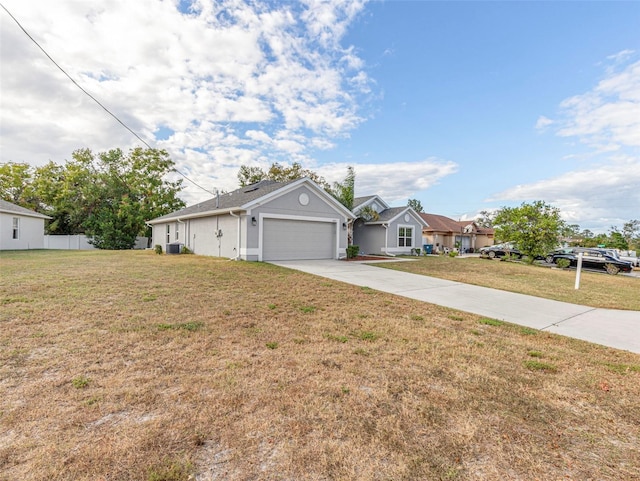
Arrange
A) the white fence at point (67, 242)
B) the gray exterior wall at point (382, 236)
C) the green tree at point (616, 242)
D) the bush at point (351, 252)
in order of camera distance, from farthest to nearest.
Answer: the green tree at point (616, 242) → the white fence at point (67, 242) → the gray exterior wall at point (382, 236) → the bush at point (351, 252)

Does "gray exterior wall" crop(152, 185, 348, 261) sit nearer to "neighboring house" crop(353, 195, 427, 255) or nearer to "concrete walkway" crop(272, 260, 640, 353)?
"concrete walkway" crop(272, 260, 640, 353)

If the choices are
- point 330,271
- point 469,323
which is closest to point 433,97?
point 330,271

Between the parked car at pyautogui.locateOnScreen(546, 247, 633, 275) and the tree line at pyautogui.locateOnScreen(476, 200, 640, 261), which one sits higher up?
the tree line at pyautogui.locateOnScreen(476, 200, 640, 261)

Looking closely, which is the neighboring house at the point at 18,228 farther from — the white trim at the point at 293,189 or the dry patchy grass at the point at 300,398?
the dry patchy grass at the point at 300,398

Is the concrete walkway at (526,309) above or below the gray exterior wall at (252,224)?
below

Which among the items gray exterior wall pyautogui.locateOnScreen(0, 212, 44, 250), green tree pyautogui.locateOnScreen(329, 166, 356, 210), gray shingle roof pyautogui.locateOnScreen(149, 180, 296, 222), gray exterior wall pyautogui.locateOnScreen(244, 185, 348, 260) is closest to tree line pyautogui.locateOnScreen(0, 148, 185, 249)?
gray exterior wall pyautogui.locateOnScreen(0, 212, 44, 250)

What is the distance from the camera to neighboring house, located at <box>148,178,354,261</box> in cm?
1409

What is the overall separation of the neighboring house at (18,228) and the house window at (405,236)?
27.5 metres

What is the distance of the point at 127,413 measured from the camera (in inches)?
101

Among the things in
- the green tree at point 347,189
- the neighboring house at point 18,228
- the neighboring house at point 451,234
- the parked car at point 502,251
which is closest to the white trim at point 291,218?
the green tree at point 347,189

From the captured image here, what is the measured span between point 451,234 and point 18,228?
128 feet

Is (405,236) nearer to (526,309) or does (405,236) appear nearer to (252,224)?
(252,224)

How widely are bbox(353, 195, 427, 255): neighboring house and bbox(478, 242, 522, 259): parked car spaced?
5.70 metres

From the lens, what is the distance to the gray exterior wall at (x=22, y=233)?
66.8ft
